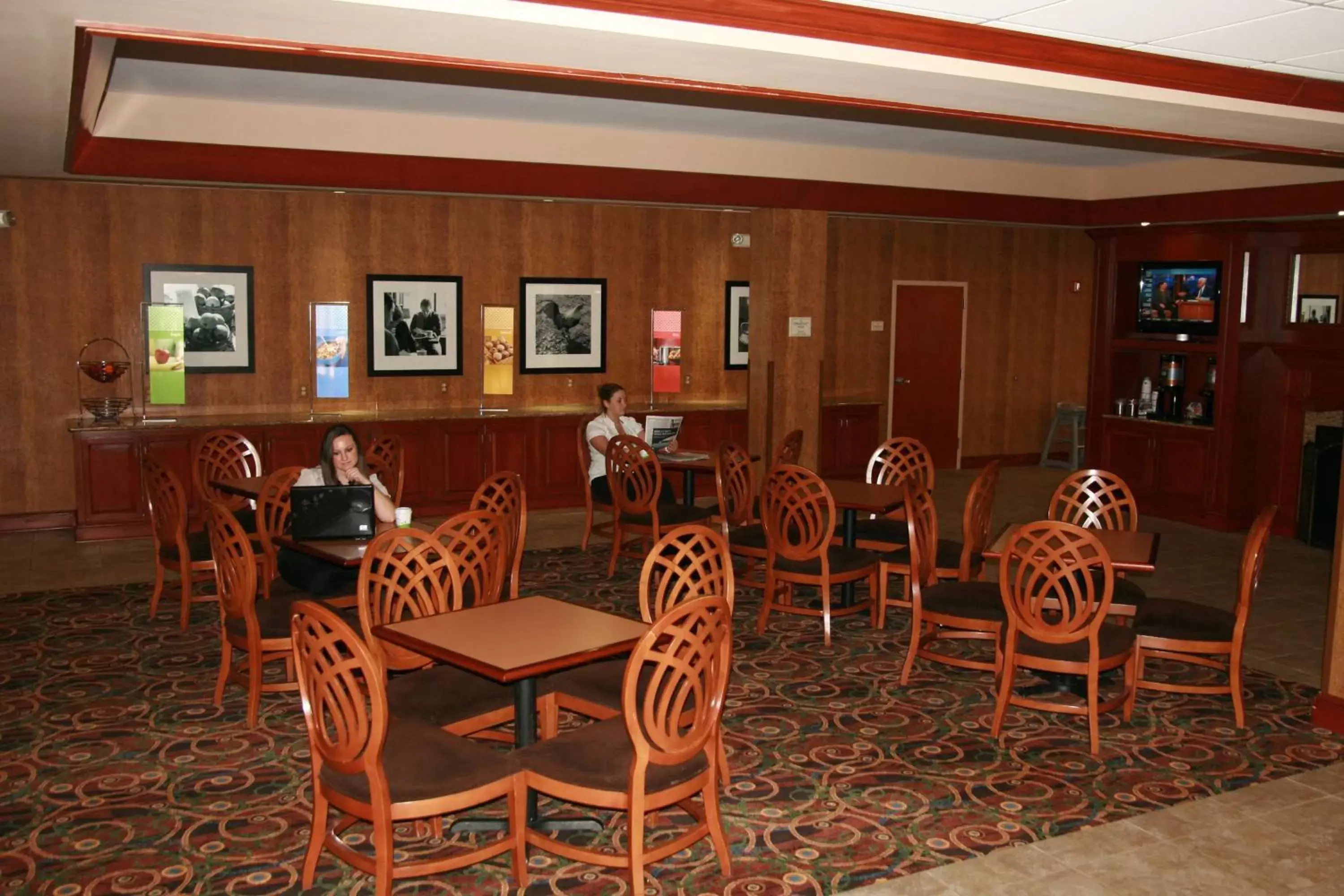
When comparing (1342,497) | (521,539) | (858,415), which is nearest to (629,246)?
(858,415)

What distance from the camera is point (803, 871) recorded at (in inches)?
157

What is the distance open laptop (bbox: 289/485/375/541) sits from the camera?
5.56 m

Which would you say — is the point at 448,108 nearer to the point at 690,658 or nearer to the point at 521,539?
the point at 521,539

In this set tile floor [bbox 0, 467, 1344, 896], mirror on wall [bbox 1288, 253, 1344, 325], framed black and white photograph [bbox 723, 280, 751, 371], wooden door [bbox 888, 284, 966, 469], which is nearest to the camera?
tile floor [bbox 0, 467, 1344, 896]

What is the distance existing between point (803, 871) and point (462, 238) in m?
7.82

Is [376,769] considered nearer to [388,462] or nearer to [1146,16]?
[1146,16]

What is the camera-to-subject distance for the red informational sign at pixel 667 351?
1158cm

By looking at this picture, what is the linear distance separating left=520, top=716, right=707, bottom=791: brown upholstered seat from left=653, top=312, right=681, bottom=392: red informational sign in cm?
785

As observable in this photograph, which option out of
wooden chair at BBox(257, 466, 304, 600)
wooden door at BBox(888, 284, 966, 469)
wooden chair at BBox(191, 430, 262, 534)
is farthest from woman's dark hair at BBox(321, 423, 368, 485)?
wooden door at BBox(888, 284, 966, 469)

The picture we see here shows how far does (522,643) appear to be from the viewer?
13.2ft

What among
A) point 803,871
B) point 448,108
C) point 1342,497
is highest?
point 448,108

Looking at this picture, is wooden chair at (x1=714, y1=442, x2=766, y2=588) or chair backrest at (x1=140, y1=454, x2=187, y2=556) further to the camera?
wooden chair at (x1=714, y1=442, x2=766, y2=588)

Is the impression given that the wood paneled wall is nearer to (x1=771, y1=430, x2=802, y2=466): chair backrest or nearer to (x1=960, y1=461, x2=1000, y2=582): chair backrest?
(x1=771, y1=430, x2=802, y2=466): chair backrest

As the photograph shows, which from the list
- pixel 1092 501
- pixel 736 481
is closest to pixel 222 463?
pixel 736 481
